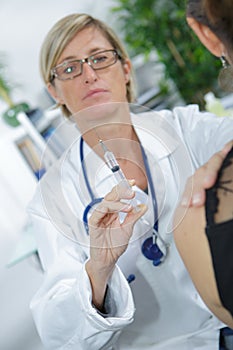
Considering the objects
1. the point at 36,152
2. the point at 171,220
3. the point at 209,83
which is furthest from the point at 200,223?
the point at 209,83

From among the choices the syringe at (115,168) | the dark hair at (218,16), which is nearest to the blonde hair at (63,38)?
the syringe at (115,168)

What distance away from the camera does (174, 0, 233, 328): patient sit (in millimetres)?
521

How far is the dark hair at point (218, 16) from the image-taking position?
19.5 inches

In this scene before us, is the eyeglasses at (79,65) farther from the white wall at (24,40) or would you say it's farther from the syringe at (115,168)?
the white wall at (24,40)

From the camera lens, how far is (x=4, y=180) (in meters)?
2.35

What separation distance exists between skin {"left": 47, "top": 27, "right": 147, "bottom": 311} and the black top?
124 millimetres

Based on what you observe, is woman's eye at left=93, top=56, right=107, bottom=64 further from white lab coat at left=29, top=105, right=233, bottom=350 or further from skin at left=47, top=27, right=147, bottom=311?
white lab coat at left=29, top=105, right=233, bottom=350

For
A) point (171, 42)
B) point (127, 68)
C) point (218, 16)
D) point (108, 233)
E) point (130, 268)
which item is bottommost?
point (171, 42)

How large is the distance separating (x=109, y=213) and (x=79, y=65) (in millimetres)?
322

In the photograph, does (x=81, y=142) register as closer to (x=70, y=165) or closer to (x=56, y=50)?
(x=70, y=165)

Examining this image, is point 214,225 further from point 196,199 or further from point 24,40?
point 24,40

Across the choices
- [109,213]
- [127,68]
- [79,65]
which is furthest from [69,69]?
[109,213]

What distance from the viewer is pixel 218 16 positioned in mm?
509

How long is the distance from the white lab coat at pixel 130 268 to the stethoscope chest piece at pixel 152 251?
0.01 m
